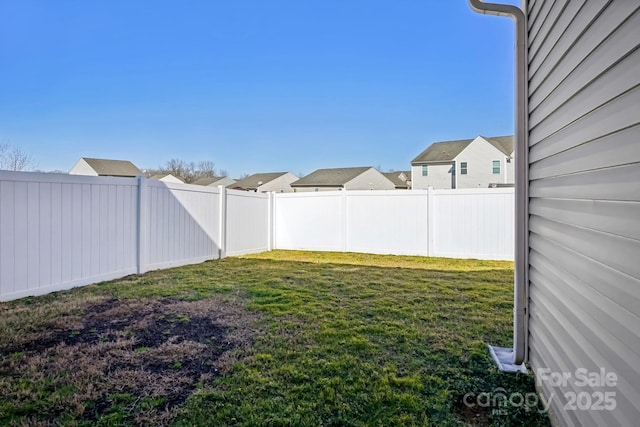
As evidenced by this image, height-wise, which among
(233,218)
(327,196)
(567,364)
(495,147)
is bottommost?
(567,364)

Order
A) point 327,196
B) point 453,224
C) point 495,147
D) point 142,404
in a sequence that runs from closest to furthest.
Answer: point 142,404 → point 453,224 → point 327,196 → point 495,147

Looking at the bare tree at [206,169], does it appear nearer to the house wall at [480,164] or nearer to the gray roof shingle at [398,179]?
the gray roof shingle at [398,179]

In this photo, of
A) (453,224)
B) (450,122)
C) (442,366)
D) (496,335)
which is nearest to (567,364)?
(442,366)

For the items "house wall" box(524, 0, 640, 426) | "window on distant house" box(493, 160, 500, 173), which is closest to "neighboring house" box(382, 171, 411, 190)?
"window on distant house" box(493, 160, 500, 173)

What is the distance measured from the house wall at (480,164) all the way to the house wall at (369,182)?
8514 mm

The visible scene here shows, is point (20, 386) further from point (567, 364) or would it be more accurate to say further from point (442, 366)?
point (567, 364)

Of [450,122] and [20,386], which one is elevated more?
[450,122]

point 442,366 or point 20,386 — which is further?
point 442,366

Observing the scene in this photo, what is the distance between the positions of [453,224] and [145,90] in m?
11.4

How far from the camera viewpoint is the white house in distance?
21266 millimetres

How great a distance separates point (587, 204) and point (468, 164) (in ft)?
74.4

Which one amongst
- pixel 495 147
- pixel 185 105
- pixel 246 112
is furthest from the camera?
pixel 495 147

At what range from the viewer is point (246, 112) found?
16.2 metres

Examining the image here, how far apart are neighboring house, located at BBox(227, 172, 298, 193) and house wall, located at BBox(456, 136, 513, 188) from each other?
58.0ft
